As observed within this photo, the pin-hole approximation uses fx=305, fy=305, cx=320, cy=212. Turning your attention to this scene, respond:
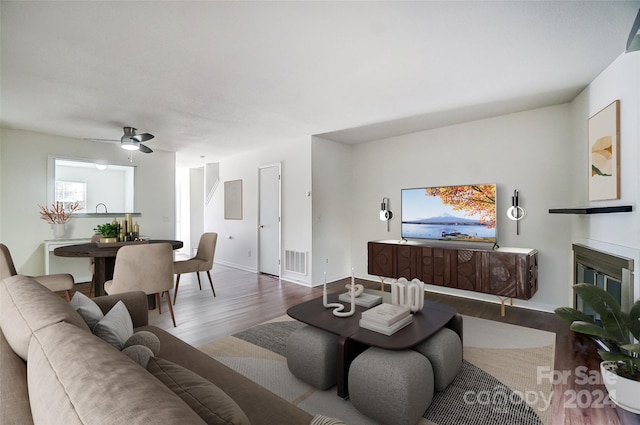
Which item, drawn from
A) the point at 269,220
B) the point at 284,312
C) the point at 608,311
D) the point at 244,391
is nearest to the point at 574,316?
the point at 608,311

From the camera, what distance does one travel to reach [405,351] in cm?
186

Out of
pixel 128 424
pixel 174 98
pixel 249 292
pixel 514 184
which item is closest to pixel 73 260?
pixel 249 292

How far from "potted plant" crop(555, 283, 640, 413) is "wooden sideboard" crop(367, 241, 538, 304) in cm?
118

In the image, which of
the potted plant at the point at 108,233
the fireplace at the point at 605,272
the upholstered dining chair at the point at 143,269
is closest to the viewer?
the fireplace at the point at 605,272

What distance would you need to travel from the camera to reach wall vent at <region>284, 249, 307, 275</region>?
5.09 metres

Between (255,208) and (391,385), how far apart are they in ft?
15.7

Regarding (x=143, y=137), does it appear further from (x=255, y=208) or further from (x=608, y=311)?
(x=608, y=311)

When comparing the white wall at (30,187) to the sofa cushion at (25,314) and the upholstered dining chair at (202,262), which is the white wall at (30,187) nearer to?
the upholstered dining chair at (202,262)

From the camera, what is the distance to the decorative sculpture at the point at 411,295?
7.61ft

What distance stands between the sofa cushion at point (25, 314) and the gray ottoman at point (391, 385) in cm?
140

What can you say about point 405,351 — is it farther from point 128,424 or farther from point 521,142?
point 521,142

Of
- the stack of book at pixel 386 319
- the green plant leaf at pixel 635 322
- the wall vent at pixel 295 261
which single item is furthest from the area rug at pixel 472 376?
the wall vent at pixel 295 261

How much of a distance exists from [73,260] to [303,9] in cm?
551

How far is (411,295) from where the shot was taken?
2322 mm
